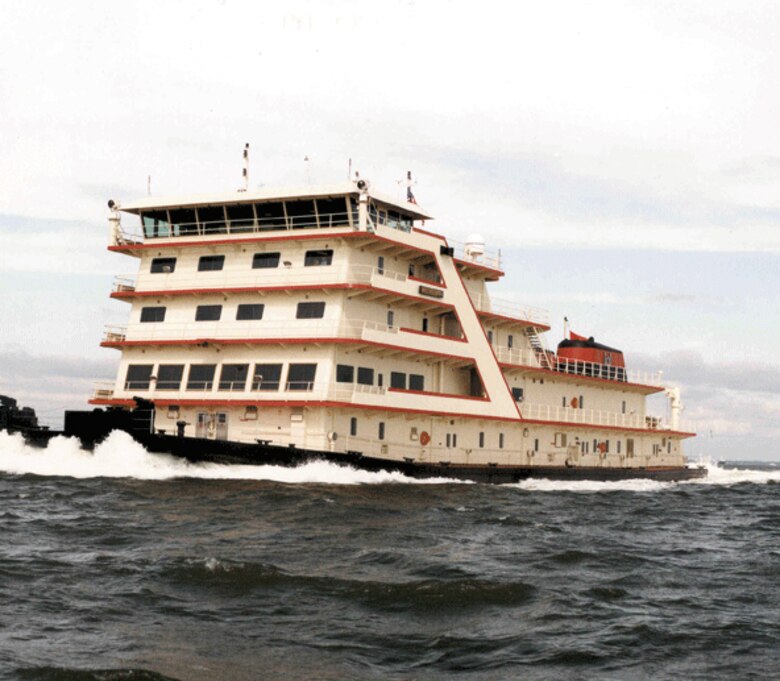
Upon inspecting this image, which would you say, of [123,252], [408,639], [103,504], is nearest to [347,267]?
[123,252]

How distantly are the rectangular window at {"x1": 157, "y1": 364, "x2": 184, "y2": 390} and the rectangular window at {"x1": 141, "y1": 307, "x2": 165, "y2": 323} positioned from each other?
193 cm

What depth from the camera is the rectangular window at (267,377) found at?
109ft

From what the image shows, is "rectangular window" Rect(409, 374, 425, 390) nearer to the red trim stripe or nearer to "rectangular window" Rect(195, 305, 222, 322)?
the red trim stripe

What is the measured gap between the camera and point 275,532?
20.7m

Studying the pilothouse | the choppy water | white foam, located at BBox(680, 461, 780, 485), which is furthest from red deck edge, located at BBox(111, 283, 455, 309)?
white foam, located at BBox(680, 461, 780, 485)

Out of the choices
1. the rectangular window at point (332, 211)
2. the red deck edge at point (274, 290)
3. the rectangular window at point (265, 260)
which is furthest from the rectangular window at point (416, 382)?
the rectangular window at point (265, 260)

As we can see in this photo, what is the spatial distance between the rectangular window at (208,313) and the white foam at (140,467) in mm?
6214

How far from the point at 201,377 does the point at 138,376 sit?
9.94 ft

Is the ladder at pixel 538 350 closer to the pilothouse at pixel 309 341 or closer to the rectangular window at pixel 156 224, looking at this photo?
the pilothouse at pixel 309 341

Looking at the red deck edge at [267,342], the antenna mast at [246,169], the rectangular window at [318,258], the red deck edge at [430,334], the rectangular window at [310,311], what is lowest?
the red deck edge at [267,342]

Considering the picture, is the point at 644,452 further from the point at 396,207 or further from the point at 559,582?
the point at 559,582

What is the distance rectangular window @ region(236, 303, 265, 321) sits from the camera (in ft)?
113

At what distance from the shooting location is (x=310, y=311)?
1328 inches

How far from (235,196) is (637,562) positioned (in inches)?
851
